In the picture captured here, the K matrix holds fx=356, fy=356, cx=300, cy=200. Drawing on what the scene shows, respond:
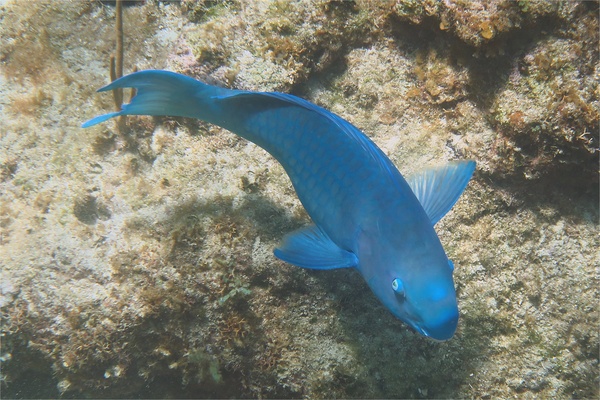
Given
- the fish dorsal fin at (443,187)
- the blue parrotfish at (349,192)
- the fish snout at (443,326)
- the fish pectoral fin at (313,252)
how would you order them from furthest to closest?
1. the fish dorsal fin at (443,187)
2. the fish pectoral fin at (313,252)
3. the blue parrotfish at (349,192)
4. the fish snout at (443,326)

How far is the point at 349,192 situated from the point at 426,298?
2.28ft

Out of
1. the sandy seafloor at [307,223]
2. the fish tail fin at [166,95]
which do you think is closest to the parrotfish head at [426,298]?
the sandy seafloor at [307,223]

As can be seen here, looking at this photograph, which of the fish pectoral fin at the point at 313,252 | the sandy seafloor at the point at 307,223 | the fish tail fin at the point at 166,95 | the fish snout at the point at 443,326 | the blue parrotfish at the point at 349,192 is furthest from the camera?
the sandy seafloor at the point at 307,223

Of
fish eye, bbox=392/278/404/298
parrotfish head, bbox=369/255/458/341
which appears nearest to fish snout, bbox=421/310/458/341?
parrotfish head, bbox=369/255/458/341

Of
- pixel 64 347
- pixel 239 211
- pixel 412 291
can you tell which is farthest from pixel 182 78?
pixel 64 347

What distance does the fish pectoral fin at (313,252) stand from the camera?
1.94m

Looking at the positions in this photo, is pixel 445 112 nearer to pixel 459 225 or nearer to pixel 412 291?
pixel 459 225

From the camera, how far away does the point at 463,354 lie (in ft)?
8.70

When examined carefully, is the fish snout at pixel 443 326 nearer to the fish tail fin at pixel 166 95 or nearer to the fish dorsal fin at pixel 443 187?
the fish dorsal fin at pixel 443 187

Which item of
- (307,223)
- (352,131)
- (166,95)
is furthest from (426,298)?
(166,95)

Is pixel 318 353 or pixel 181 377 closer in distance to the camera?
pixel 318 353

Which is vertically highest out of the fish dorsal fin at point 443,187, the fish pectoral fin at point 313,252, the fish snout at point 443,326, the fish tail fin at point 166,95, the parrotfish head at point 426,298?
the fish tail fin at point 166,95

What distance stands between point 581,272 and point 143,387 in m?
3.85

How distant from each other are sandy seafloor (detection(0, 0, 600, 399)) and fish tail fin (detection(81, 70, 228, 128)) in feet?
2.31
